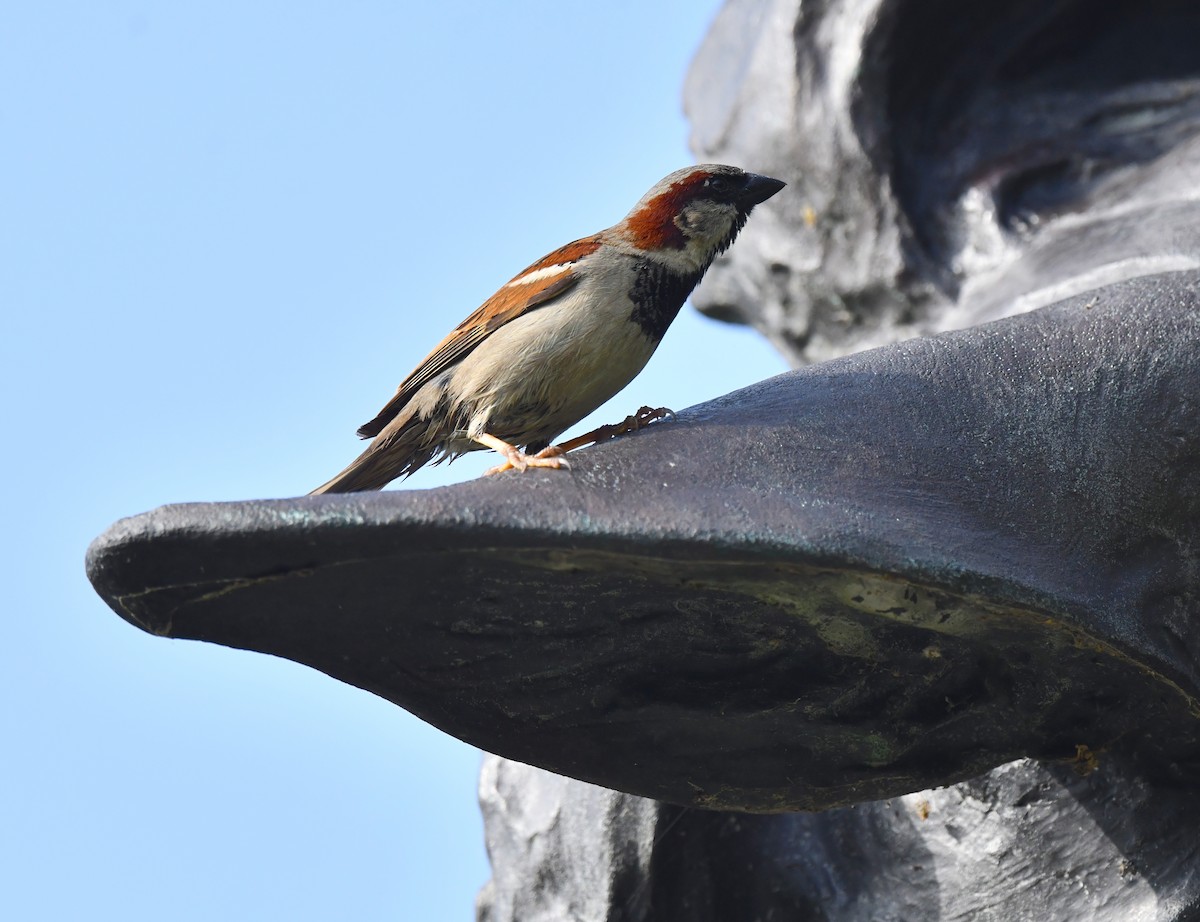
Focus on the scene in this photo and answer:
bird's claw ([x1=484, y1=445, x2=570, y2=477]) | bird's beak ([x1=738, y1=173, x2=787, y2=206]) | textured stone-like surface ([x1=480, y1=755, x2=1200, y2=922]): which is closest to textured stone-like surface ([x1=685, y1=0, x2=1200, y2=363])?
bird's beak ([x1=738, y1=173, x2=787, y2=206])

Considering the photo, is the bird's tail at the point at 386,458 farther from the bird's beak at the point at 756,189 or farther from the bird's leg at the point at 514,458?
the bird's beak at the point at 756,189

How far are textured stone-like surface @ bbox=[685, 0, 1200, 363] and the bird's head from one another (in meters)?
0.80

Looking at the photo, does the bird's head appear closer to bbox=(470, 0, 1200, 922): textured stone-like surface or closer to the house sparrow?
the house sparrow

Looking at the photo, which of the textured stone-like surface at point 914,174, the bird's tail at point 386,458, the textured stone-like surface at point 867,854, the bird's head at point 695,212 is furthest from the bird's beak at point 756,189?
the textured stone-like surface at point 867,854

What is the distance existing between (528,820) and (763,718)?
128cm

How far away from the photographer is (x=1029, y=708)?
3.62 metres

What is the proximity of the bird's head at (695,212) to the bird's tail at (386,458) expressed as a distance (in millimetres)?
712

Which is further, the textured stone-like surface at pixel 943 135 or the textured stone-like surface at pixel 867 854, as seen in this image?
the textured stone-like surface at pixel 943 135

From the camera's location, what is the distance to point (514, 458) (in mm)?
3729

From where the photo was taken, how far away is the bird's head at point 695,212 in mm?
4875

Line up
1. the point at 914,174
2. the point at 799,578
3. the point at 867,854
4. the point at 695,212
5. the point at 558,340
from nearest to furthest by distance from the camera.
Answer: the point at 799,578
the point at 558,340
the point at 867,854
the point at 695,212
the point at 914,174

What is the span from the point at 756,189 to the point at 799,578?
7.01 ft

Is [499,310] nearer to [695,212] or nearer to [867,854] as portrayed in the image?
[695,212]

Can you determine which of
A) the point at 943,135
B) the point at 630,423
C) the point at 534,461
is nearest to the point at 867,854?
the point at 630,423
